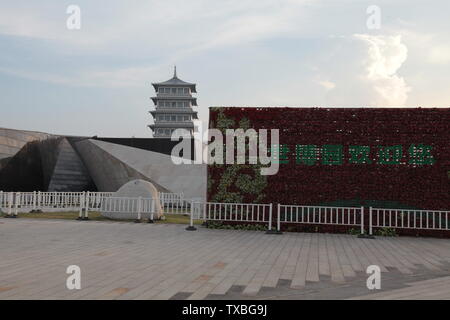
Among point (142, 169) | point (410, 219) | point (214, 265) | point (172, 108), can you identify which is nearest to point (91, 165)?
point (142, 169)

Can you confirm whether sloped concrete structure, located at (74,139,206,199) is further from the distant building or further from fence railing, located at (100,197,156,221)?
the distant building

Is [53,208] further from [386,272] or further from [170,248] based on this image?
[386,272]

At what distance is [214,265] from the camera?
23.2 ft

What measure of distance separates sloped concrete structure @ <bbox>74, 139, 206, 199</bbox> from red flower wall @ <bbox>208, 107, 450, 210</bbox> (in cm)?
1238

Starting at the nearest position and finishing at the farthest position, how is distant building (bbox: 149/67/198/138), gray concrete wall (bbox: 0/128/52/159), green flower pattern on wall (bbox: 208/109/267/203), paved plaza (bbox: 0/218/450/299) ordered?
paved plaza (bbox: 0/218/450/299) → green flower pattern on wall (bbox: 208/109/267/203) → gray concrete wall (bbox: 0/128/52/159) → distant building (bbox: 149/67/198/138)

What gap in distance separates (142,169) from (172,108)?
41780mm

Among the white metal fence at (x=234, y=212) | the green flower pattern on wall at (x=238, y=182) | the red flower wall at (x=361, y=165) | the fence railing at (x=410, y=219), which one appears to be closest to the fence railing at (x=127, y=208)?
the white metal fence at (x=234, y=212)

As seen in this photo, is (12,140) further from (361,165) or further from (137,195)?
(361,165)

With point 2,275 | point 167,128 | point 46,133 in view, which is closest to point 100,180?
point 46,133

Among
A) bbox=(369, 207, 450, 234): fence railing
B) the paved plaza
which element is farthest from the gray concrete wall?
bbox=(369, 207, 450, 234): fence railing

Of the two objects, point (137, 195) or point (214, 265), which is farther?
point (137, 195)

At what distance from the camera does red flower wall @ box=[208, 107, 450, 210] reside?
12562 mm

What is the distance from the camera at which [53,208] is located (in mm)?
19391
